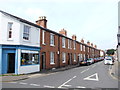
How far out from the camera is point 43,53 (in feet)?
64.4

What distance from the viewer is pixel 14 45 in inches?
577

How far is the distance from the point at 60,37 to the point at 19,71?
12730mm

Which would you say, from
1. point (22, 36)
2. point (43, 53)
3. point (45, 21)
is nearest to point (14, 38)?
point (22, 36)

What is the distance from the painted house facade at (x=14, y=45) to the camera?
14562 mm

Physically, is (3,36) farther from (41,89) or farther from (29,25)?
(41,89)

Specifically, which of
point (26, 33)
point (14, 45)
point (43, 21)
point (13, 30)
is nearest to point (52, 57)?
point (43, 21)

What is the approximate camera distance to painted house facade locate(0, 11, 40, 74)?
47.8 ft

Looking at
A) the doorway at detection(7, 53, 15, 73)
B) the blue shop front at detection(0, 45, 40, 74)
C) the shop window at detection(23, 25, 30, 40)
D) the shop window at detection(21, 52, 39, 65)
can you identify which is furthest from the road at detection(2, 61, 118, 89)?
the shop window at detection(23, 25, 30, 40)

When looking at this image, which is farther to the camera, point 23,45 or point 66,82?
point 23,45

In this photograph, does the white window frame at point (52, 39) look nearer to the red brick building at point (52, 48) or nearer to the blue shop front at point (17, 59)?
the red brick building at point (52, 48)

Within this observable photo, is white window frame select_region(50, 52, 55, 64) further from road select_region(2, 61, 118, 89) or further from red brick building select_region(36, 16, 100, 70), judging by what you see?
road select_region(2, 61, 118, 89)

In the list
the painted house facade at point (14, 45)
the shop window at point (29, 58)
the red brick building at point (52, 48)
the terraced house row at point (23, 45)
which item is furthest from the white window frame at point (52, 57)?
the painted house facade at point (14, 45)

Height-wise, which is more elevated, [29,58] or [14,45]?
[14,45]

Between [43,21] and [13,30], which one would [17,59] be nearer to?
[13,30]
